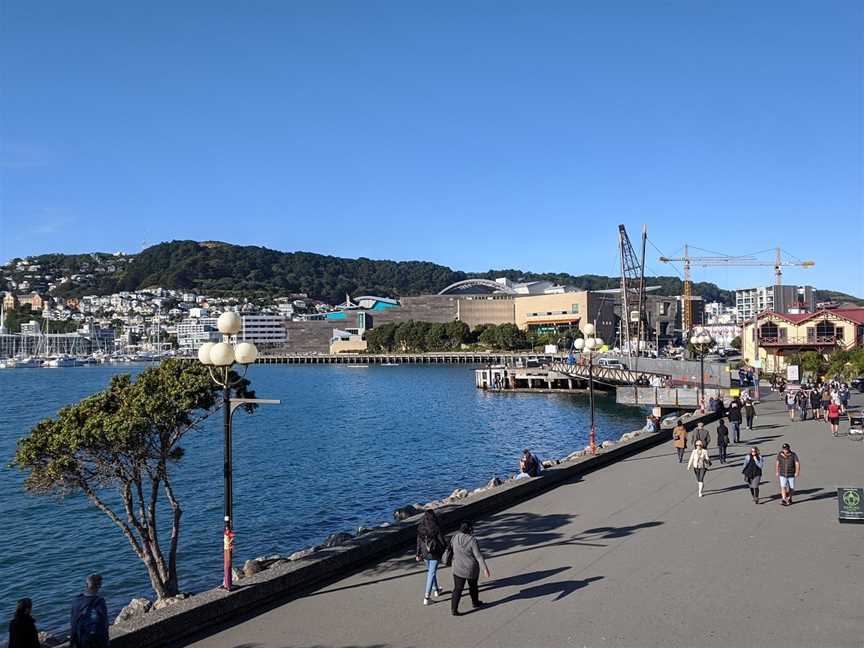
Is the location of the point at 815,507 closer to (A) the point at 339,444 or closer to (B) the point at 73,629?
(B) the point at 73,629

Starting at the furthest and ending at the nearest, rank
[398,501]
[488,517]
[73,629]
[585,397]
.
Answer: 1. [585,397]
2. [398,501]
3. [488,517]
4. [73,629]

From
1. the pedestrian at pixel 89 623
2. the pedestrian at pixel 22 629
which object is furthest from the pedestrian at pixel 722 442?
the pedestrian at pixel 22 629

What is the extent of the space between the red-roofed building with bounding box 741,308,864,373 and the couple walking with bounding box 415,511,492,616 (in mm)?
58470

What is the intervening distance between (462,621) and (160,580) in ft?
27.0

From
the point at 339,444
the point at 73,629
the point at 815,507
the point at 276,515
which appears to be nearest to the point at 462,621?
the point at 73,629

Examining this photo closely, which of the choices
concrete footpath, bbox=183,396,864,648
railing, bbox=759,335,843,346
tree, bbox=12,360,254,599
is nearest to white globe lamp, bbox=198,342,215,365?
tree, bbox=12,360,254,599

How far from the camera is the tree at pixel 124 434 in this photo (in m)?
13.8

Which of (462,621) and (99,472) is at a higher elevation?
(99,472)

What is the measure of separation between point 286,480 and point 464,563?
978 inches

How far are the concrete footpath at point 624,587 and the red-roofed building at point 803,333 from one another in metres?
52.0

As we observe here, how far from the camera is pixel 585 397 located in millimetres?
77375

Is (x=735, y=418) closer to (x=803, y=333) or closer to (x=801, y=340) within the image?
(x=801, y=340)

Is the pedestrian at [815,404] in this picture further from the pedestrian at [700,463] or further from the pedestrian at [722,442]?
the pedestrian at [700,463]

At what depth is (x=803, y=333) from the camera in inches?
2586
